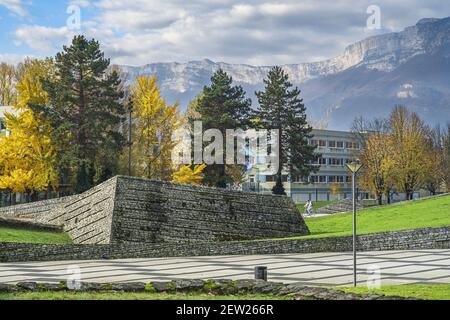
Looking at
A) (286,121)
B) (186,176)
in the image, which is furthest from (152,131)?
(286,121)

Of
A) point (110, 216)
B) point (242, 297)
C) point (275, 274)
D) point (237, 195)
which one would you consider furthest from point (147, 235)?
point (242, 297)

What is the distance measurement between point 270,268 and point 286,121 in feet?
136

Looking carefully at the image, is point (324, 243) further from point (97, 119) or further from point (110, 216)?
point (97, 119)

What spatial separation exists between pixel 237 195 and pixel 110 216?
625 cm

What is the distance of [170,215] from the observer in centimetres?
2722

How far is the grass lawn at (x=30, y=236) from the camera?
2472cm

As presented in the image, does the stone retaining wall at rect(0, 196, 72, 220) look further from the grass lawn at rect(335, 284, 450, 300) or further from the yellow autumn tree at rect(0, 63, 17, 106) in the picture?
the yellow autumn tree at rect(0, 63, 17, 106)

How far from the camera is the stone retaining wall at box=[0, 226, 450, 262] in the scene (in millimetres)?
24172

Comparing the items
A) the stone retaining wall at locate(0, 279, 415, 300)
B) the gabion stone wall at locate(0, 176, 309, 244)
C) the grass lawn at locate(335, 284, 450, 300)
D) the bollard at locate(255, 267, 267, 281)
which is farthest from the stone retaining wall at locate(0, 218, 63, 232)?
the grass lawn at locate(335, 284, 450, 300)

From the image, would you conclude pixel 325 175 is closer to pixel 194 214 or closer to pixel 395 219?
pixel 395 219

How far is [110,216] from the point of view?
26047 mm

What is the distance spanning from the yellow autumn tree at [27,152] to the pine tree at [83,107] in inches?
32.9

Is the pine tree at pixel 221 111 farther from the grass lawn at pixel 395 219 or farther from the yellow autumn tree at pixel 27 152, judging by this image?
the yellow autumn tree at pixel 27 152

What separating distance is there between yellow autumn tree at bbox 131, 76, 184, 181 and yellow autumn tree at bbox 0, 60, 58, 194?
22.3ft
